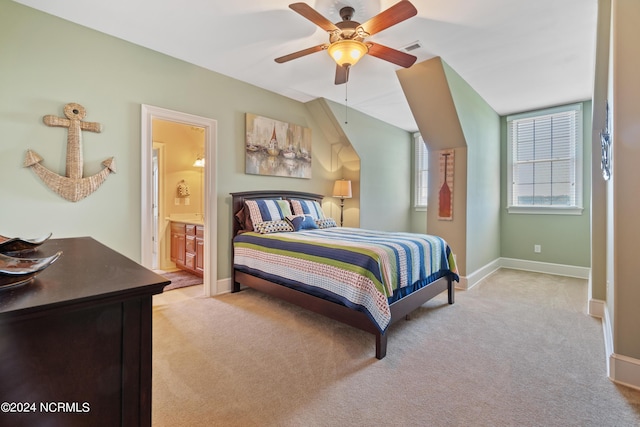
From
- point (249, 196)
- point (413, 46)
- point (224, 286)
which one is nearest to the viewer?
point (413, 46)

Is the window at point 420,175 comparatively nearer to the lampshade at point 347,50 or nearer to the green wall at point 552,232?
the green wall at point 552,232

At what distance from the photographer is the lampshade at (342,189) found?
15.8 ft

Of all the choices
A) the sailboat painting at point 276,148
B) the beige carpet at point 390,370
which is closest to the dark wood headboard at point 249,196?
the sailboat painting at point 276,148

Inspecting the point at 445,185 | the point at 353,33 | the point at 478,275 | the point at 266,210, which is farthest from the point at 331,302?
the point at 478,275

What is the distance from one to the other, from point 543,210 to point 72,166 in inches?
246

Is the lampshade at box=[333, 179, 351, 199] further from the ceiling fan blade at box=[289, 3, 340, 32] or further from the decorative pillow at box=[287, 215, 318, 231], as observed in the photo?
the ceiling fan blade at box=[289, 3, 340, 32]

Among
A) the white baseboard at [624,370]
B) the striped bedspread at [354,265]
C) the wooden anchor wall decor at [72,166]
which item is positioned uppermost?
the wooden anchor wall decor at [72,166]

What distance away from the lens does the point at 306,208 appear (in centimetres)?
425

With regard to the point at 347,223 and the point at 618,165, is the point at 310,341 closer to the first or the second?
the point at 618,165

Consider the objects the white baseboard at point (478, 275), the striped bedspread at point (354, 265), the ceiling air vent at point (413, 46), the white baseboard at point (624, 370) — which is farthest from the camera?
the white baseboard at point (478, 275)

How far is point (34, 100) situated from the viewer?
95.3 inches

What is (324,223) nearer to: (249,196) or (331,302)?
(249,196)

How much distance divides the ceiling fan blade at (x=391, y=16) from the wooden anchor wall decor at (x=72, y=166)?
2.55 metres

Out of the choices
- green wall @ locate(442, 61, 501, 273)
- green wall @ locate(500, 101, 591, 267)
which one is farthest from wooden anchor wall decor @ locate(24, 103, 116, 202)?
green wall @ locate(500, 101, 591, 267)
